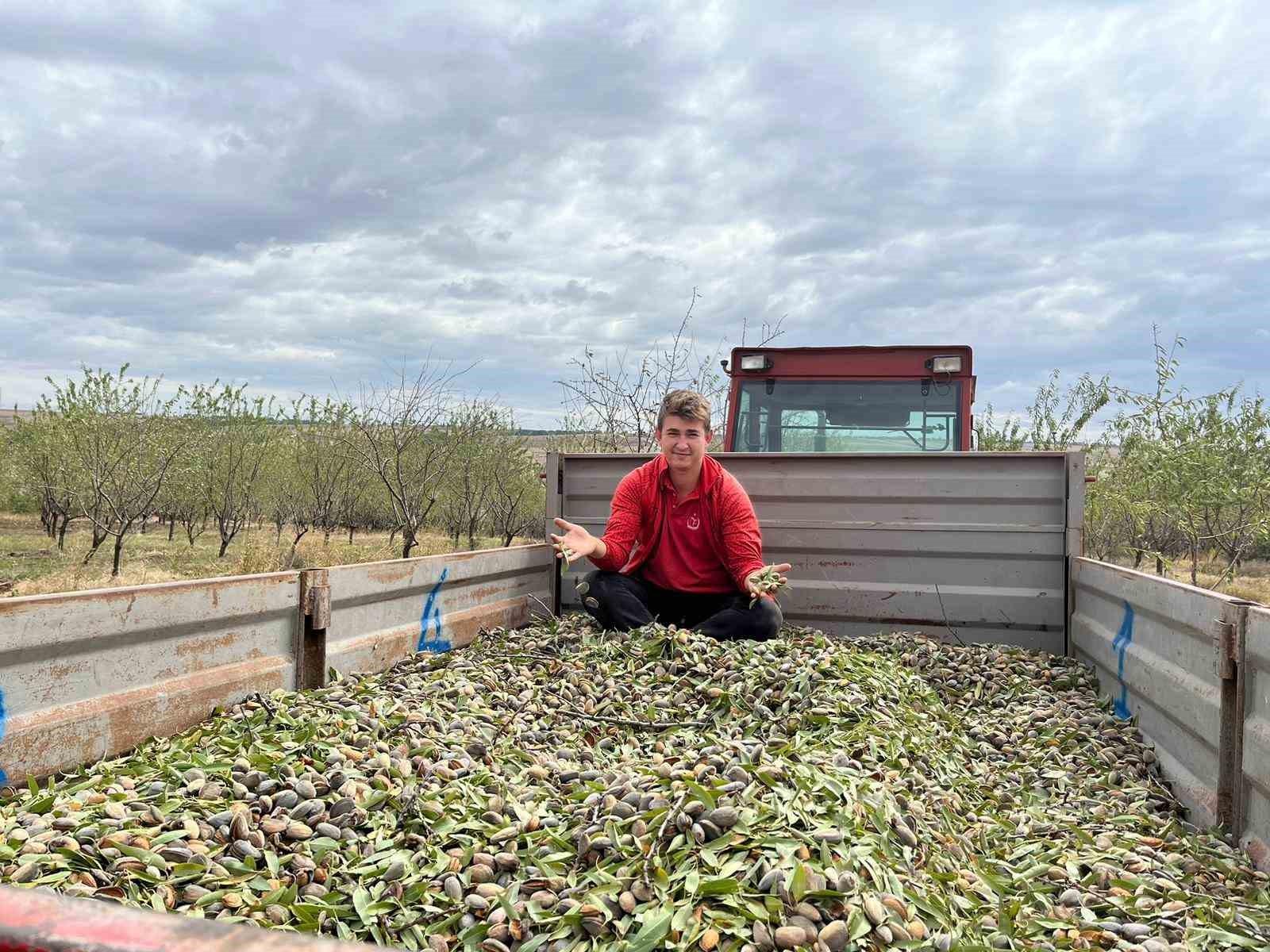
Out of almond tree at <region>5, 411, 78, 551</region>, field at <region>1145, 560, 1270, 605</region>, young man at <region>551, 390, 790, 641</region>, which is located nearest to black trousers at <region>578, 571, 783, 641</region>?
young man at <region>551, 390, 790, 641</region>

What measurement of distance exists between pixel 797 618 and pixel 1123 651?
67.3 inches

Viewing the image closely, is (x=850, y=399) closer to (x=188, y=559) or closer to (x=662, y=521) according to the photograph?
(x=662, y=521)

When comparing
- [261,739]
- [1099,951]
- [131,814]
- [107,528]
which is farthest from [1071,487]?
[107,528]

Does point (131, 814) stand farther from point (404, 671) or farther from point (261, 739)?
point (404, 671)

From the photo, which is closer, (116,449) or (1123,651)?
(1123,651)

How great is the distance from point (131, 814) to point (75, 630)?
63 centimetres

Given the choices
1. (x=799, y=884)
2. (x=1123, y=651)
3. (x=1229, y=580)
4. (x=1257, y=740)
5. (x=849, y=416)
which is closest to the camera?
(x=799, y=884)

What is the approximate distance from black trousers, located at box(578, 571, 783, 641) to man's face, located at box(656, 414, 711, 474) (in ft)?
2.17

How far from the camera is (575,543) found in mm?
4582

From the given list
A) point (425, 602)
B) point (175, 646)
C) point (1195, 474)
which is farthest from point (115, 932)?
point (1195, 474)

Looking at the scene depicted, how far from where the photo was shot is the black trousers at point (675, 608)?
4.44m

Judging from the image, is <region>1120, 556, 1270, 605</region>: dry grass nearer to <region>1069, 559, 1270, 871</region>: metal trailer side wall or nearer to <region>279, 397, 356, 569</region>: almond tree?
<region>1069, 559, 1270, 871</region>: metal trailer side wall

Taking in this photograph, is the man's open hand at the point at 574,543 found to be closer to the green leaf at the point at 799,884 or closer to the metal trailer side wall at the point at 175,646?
the metal trailer side wall at the point at 175,646

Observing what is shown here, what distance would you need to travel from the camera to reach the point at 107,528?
14.6 meters
